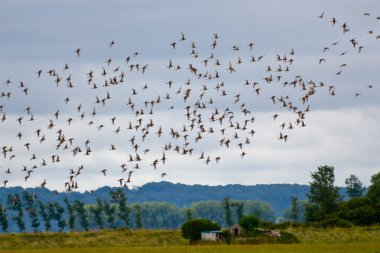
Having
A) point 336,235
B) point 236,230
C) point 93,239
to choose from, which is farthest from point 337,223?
point 93,239

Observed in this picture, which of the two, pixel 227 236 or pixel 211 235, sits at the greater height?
pixel 211 235

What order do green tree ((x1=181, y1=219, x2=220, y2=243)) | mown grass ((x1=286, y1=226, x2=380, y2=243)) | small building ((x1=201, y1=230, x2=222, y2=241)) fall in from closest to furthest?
mown grass ((x1=286, y1=226, x2=380, y2=243)), small building ((x1=201, y1=230, x2=222, y2=241)), green tree ((x1=181, y1=219, x2=220, y2=243))

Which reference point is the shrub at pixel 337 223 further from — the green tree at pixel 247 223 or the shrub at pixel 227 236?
the shrub at pixel 227 236

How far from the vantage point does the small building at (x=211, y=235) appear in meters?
119

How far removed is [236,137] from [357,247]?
20605mm

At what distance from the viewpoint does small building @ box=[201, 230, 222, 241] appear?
392ft

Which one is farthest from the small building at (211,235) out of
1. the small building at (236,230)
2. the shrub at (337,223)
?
the shrub at (337,223)

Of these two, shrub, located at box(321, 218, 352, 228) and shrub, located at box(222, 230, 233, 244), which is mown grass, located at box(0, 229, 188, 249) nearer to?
shrub, located at box(222, 230, 233, 244)

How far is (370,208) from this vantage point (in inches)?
6240

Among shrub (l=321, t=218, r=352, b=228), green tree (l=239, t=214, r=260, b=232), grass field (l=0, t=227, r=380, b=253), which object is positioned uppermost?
shrub (l=321, t=218, r=352, b=228)

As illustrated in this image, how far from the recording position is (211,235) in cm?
12006

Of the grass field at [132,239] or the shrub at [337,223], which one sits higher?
the shrub at [337,223]

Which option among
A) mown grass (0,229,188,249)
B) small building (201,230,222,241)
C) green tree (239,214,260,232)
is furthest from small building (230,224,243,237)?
mown grass (0,229,188,249)

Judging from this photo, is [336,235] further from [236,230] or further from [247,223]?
[236,230]
